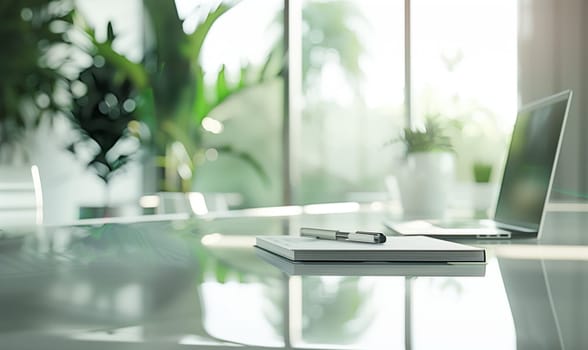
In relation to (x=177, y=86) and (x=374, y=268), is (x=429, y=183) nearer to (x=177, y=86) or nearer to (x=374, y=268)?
(x=374, y=268)

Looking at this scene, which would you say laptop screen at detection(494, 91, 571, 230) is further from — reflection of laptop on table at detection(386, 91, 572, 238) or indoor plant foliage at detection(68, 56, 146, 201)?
indoor plant foliage at detection(68, 56, 146, 201)

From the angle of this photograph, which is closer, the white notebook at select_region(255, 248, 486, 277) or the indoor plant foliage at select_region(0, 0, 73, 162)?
the white notebook at select_region(255, 248, 486, 277)

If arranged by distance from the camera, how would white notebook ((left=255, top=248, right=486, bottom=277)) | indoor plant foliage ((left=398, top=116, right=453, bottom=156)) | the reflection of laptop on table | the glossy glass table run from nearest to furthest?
the glossy glass table → white notebook ((left=255, top=248, right=486, bottom=277)) → the reflection of laptop on table → indoor plant foliage ((left=398, top=116, right=453, bottom=156))

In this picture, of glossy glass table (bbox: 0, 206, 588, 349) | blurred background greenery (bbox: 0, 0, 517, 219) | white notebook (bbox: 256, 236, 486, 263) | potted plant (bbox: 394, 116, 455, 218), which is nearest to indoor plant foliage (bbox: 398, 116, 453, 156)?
potted plant (bbox: 394, 116, 455, 218)

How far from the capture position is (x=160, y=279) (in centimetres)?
58

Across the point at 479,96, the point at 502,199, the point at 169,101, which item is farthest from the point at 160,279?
the point at 479,96

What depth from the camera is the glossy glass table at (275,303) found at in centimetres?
34

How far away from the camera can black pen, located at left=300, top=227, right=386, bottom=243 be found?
71 cm

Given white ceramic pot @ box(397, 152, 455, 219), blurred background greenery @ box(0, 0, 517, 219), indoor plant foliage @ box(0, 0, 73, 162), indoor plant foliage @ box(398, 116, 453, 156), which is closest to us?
white ceramic pot @ box(397, 152, 455, 219)

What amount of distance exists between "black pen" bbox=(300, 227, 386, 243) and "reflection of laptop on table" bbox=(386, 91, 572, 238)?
9.0 inches

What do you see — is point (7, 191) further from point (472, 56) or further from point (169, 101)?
point (472, 56)

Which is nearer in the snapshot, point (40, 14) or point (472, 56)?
point (40, 14)

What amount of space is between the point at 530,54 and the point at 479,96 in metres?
0.41

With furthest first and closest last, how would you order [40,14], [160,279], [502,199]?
[40,14], [502,199], [160,279]
